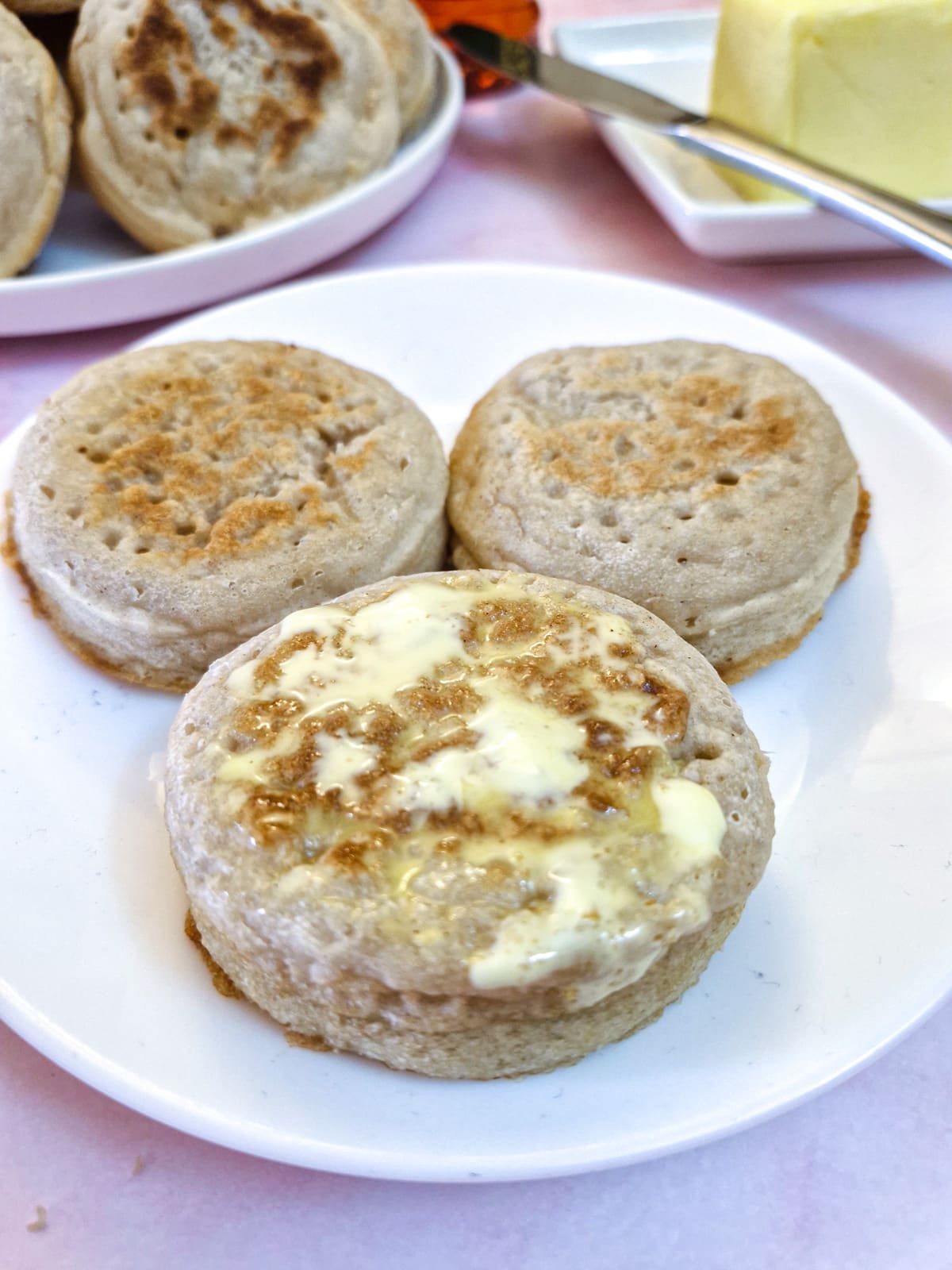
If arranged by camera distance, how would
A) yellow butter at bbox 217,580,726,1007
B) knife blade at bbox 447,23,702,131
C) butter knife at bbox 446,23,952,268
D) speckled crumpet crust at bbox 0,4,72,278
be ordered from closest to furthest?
yellow butter at bbox 217,580,726,1007, speckled crumpet crust at bbox 0,4,72,278, butter knife at bbox 446,23,952,268, knife blade at bbox 447,23,702,131

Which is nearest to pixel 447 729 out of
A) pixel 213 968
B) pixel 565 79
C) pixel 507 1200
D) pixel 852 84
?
pixel 213 968

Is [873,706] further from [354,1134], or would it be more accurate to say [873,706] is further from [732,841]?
[354,1134]

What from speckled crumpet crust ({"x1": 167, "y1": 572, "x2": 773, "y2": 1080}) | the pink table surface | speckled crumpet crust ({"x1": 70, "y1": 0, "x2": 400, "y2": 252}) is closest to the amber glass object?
speckled crumpet crust ({"x1": 70, "y1": 0, "x2": 400, "y2": 252})

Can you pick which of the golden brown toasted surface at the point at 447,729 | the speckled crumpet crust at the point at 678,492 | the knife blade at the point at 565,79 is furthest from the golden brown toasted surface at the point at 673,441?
the knife blade at the point at 565,79

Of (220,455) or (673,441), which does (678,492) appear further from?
(220,455)

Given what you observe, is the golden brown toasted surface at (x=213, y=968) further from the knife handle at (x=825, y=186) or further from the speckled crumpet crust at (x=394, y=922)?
the knife handle at (x=825, y=186)

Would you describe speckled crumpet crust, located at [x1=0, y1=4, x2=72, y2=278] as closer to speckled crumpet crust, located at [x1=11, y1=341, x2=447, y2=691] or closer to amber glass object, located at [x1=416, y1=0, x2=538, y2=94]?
speckled crumpet crust, located at [x1=11, y1=341, x2=447, y2=691]
